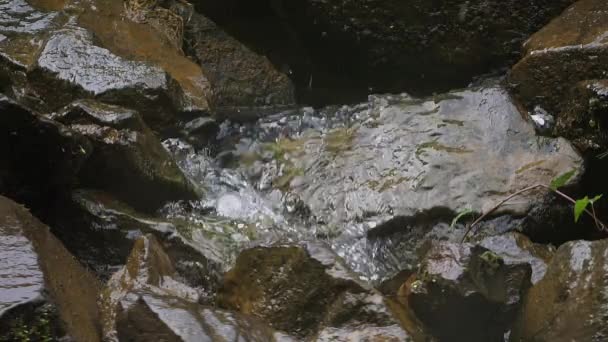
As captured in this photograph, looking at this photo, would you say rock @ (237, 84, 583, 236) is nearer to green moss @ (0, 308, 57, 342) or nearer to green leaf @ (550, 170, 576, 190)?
green leaf @ (550, 170, 576, 190)

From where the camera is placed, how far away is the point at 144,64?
16.5 feet

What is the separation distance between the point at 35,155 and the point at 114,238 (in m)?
0.57

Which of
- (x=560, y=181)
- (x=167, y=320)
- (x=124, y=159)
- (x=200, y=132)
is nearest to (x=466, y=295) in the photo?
(x=560, y=181)

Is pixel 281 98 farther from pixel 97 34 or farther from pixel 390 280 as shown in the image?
pixel 390 280

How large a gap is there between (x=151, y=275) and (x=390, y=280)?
1.32 m

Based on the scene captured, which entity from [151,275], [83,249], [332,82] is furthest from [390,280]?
[332,82]

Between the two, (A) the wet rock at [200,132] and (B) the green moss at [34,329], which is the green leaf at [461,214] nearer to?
(A) the wet rock at [200,132]

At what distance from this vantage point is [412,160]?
448 cm

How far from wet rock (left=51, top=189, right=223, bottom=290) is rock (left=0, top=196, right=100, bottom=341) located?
640mm

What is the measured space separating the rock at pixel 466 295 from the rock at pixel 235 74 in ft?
8.87

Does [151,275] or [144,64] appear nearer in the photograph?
[151,275]

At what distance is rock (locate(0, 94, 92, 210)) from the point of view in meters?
3.48

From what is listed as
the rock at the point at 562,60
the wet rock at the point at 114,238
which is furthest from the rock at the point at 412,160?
the wet rock at the point at 114,238

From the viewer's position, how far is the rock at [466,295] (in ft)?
10.6
